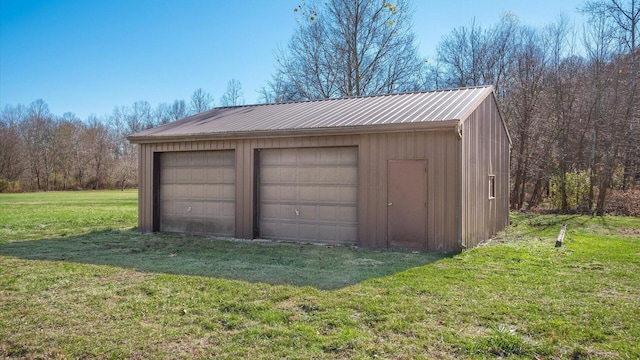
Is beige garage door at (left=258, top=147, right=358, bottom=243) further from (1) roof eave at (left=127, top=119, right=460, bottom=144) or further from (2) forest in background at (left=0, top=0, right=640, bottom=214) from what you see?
(2) forest in background at (left=0, top=0, right=640, bottom=214)

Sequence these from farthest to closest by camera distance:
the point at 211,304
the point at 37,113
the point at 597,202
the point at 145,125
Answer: the point at 145,125 < the point at 37,113 < the point at 597,202 < the point at 211,304

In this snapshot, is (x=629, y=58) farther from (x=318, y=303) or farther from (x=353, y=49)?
(x=318, y=303)

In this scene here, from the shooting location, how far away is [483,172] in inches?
390

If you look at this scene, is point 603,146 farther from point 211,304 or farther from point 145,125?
point 145,125

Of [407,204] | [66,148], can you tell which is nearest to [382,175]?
[407,204]

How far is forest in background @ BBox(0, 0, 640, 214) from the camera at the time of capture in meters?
16.4

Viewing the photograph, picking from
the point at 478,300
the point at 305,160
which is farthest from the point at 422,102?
the point at 478,300

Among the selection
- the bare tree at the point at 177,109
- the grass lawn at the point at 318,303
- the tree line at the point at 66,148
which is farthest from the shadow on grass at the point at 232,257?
the bare tree at the point at 177,109

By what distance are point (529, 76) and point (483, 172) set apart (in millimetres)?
11479

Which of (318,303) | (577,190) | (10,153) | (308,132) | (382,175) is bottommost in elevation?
(318,303)

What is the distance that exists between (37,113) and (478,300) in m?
49.0

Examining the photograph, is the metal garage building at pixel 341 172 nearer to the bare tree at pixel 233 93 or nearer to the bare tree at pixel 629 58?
the bare tree at pixel 629 58

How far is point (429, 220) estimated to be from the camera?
27.1ft

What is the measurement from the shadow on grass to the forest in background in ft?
39.6
